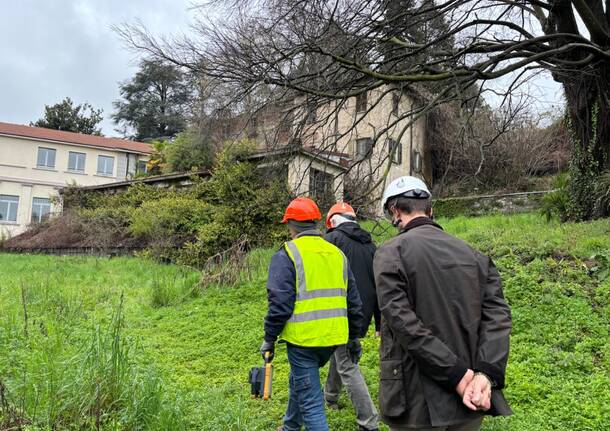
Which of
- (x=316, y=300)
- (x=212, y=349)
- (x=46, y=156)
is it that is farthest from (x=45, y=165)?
(x=316, y=300)

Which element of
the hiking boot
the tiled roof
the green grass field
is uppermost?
the tiled roof

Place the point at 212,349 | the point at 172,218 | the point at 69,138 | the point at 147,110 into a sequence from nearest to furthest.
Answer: the point at 212,349 → the point at 172,218 → the point at 69,138 → the point at 147,110

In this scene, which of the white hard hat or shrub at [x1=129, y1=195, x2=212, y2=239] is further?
shrub at [x1=129, y1=195, x2=212, y2=239]

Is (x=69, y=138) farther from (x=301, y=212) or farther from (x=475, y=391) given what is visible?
(x=475, y=391)

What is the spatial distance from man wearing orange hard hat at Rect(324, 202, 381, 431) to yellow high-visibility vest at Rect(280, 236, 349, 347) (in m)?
0.44

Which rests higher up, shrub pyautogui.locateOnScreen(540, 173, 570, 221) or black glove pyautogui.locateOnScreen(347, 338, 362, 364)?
shrub pyautogui.locateOnScreen(540, 173, 570, 221)

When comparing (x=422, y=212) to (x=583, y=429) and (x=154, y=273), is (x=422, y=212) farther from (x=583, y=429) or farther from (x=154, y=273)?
(x=154, y=273)

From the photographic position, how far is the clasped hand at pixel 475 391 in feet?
7.07

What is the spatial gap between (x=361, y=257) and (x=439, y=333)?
227cm

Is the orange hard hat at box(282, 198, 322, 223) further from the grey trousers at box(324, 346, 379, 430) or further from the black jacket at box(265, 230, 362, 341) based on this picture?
the grey trousers at box(324, 346, 379, 430)

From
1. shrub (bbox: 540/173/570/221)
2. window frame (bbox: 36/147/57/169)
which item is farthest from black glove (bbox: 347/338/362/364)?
window frame (bbox: 36/147/57/169)

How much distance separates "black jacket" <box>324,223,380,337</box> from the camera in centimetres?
446

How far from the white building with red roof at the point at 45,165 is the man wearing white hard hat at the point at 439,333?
3713 centimetres

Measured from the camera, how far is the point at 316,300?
3537 mm
